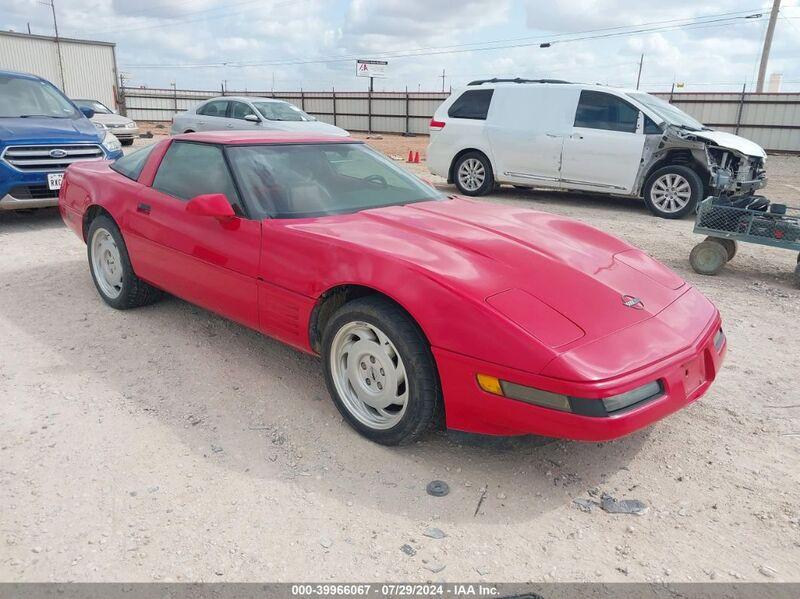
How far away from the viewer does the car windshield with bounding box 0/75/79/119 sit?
7492 millimetres

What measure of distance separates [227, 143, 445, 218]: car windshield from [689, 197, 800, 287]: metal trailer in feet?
10.4

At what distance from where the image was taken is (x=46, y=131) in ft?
23.2

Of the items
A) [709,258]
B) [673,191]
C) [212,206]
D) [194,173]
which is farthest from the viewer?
[673,191]

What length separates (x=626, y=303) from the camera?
2.71m

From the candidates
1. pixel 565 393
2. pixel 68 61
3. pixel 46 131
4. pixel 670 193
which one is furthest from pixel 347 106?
pixel 565 393

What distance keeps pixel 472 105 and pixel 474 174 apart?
46.0 inches

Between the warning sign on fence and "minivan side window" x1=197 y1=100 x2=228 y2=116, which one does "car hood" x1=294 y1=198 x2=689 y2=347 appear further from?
the warning sign on fence

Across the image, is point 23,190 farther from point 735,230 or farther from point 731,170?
point 731,170

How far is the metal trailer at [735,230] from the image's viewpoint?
545 centimetres

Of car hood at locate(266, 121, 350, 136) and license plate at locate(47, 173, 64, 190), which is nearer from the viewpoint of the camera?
license plate at locate(47, 173, 64, 190)

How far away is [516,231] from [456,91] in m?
8.10

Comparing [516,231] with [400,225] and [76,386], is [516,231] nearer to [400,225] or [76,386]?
[400,225]

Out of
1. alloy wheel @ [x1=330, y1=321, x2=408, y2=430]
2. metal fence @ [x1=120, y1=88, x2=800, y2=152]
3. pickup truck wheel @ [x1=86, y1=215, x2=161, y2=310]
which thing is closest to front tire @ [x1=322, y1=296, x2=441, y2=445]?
alloy wheel @ [x1=330, y1=321, x2=408, y2=430]

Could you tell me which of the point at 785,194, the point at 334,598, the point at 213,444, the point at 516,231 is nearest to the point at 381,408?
the point at 213,444
